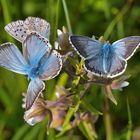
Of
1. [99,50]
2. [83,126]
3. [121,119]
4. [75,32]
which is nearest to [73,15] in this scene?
[75,32]

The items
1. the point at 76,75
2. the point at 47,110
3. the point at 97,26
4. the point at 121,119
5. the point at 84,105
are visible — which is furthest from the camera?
the point at 97,26

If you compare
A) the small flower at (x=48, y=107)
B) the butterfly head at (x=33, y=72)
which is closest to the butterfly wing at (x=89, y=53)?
the butterfly head at (x=33, y=72)

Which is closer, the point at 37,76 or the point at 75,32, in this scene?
the point at 37,76

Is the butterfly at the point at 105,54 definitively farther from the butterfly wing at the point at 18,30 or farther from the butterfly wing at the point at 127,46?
the butterfly wing at the point at 18,30

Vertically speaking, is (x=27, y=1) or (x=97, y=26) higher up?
(x=27, y=1)

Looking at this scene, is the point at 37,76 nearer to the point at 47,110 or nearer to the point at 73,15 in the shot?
the point at 47,110

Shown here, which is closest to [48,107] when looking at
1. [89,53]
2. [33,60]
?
[33,60]
